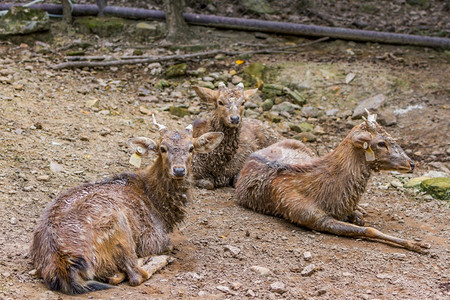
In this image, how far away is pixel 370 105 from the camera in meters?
11.0

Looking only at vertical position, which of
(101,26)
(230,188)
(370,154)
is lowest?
(230,188)

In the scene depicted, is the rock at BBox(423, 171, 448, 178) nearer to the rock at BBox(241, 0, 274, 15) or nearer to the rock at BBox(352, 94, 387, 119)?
the rock at BBox(352, 94, 387, 119)

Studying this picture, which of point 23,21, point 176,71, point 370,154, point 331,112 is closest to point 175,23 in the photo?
point 176,71

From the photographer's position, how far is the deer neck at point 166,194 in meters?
6.44

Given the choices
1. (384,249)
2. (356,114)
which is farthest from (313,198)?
(356,114)

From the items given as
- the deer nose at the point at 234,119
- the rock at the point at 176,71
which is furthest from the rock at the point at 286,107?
the deer nose at the point at 234,119

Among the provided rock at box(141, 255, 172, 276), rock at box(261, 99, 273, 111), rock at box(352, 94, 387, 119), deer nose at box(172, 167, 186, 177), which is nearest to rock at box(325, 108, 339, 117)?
A: rock at box(352, 94, 387, 119)

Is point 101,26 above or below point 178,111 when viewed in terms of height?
above

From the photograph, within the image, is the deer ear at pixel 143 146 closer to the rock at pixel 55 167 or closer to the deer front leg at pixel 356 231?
the rock at pixel 55 167

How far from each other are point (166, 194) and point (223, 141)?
8.67 feet

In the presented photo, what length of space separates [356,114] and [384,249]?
15.0 feet

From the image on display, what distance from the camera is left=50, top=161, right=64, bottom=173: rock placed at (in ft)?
25.8

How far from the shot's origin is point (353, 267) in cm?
620

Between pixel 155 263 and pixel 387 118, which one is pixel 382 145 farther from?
pixel 387 118
